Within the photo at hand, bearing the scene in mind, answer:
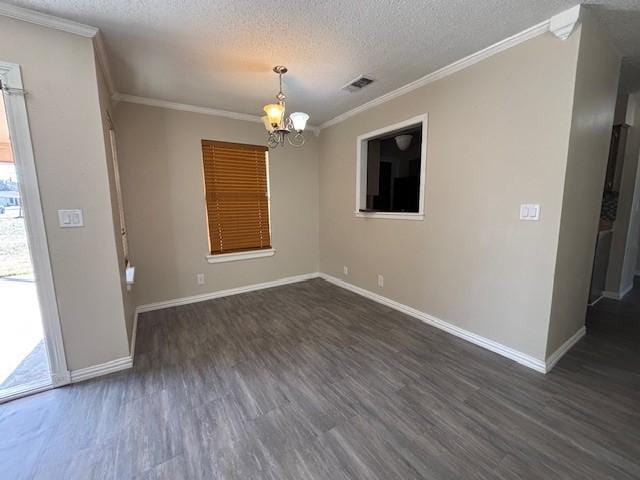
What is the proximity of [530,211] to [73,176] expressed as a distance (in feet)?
11.0

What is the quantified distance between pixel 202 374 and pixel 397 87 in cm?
334

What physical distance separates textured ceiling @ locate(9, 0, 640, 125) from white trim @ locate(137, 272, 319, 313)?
8.11 feet

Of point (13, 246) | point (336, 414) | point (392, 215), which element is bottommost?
point (336, 414)

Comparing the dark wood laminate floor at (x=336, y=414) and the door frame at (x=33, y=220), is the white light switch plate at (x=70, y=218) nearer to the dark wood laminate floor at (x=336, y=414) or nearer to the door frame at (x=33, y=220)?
the door frame at (x=33, y=220)

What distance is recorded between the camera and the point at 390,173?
13.2ft

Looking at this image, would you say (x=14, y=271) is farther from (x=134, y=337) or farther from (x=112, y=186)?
(x=134, y=337)

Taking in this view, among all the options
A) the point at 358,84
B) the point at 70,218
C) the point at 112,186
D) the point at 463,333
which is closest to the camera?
the point at 70,218

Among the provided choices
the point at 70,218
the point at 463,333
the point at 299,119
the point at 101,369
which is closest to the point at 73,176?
the point at 70,218

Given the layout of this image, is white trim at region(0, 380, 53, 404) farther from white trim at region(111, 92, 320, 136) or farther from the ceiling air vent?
the ceiling air vent

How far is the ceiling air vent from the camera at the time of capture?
2.70 m

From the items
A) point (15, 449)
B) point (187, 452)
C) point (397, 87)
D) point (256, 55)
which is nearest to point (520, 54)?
point (397, 87)

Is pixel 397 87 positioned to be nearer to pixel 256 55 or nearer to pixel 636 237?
pixel 256 55

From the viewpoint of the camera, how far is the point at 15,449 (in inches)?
56.5

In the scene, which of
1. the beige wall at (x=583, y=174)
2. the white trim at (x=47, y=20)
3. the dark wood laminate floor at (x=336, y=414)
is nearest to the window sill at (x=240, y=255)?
the dark wood laminate floor at (x=336, y=414)
